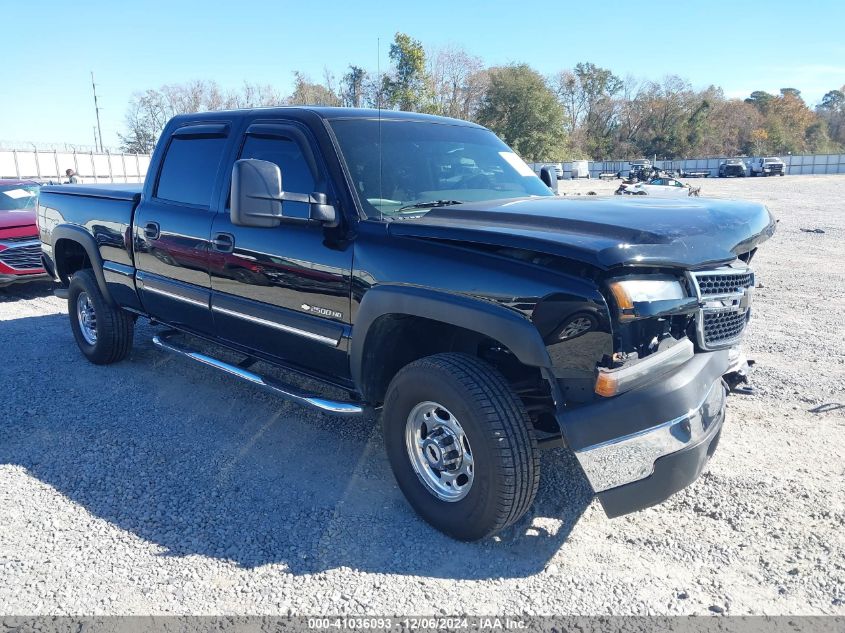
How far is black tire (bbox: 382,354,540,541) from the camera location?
2863 millimetres

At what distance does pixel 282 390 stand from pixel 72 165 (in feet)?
133

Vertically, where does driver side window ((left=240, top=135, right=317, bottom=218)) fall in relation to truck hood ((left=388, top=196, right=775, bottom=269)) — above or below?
above

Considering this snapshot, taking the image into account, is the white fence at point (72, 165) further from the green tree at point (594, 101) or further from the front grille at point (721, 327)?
the green tree at point (594, 101)

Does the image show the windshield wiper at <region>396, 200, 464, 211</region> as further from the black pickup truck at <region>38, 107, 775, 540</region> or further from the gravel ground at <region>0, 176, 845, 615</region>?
the gravel ground at <region>0, 176, 845, 615</region>

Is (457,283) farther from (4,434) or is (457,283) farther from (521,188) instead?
(4,434)

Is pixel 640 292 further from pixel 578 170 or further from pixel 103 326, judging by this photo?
pixel 578 170

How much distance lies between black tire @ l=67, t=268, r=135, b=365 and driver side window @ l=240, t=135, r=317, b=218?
2301 mm

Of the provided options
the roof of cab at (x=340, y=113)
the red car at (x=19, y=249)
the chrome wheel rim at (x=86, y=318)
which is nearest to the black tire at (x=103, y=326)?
the chrome wheel rim at (x=86, y=318)

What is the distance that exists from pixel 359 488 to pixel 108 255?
3199 millimetres

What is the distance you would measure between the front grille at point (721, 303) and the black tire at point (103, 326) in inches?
184

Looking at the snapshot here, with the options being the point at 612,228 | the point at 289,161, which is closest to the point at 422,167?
the point at 289,161

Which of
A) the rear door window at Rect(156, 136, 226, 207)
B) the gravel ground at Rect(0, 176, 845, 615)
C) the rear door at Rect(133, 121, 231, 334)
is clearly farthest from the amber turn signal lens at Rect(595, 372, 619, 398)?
the rear door window at Rect(156, 136, 226, 207)

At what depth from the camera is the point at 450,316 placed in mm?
2979

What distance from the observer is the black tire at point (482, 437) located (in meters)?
2.86
